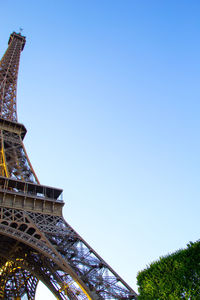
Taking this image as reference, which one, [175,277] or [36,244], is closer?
[175,277]

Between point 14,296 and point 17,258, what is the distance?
27.2 ft

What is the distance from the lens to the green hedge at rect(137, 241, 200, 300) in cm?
1066

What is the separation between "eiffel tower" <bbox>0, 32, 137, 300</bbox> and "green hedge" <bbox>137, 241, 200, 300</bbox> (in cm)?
464

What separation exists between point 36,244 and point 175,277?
31.0 feet

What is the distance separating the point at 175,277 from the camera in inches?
445

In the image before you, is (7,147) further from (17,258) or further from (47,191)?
(17,258)

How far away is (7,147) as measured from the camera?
89.1 feet

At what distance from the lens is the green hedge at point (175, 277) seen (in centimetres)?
1066

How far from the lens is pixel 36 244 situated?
17609 millimetres

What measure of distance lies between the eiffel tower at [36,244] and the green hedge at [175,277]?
183 inches

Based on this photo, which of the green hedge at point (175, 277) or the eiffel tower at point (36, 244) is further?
the eiffel tower at point (36, 244)

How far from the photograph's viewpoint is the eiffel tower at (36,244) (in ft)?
55.5

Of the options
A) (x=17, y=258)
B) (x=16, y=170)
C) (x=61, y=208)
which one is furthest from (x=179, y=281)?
(x=16, y=170)

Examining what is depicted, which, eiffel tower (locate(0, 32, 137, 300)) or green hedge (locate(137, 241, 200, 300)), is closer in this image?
green hedge (locate(137, 241, 200, 300))
